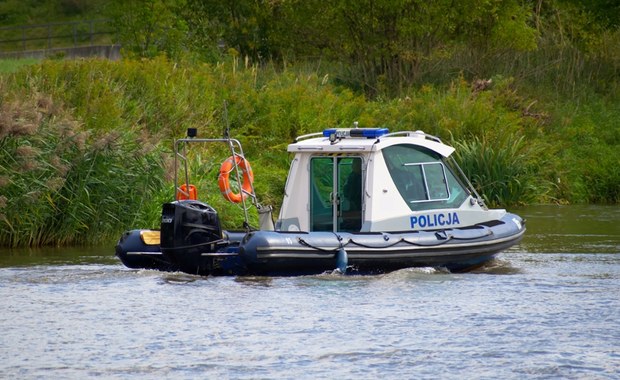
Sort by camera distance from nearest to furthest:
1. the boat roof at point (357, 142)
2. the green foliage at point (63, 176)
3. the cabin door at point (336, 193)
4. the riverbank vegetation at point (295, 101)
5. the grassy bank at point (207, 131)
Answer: the boat roof at point (357, 142) → the cabin door at point (336, 193) → the green foliage at point (63, 176) → the grassy bank at point (207, 131) → the riverbank vegetation at point (295, 101)

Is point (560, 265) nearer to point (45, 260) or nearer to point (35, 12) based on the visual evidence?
point (45, 260)

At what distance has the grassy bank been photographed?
18500 millimetres

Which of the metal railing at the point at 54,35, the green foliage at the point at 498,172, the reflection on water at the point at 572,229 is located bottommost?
the reflection on water at the point at 572,229

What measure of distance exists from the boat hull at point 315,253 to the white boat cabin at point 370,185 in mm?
392

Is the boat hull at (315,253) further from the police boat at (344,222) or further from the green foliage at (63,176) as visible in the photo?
the green foliage at (63,176)

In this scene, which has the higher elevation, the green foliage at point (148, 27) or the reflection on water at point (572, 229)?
the green foliage at point (148, 27)

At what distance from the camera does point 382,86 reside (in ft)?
104

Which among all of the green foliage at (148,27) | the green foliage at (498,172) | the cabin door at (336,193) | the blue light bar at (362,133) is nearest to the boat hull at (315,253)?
the cabin door at (336,193)

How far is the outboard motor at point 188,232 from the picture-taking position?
49.4 ft

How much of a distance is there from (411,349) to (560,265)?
541cm

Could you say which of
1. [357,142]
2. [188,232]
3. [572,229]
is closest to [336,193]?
[357,142]

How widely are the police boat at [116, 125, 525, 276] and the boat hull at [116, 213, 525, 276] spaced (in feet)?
0.04

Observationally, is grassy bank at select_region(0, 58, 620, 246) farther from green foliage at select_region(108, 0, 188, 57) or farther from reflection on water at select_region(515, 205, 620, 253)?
green foliage at select_region(108, 0, 188, 57)

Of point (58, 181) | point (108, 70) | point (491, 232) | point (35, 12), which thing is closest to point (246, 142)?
point (108, 70)
